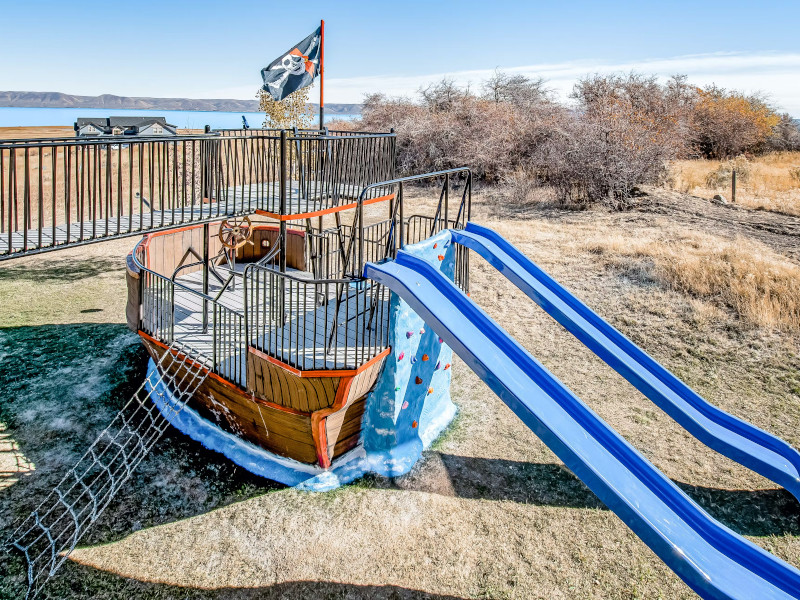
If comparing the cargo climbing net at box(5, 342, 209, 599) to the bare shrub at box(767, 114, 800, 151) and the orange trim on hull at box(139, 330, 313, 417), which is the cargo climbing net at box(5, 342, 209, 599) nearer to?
the orange trim on hull at box(139, 330, 313, 417)

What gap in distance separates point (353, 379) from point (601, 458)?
2346 mm

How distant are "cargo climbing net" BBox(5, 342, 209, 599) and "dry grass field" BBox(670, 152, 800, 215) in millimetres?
18144

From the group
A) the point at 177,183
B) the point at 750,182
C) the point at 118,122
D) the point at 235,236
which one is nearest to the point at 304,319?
the point at 177,183

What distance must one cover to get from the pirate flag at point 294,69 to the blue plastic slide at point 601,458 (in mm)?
5074

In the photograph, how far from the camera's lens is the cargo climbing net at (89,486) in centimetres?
527

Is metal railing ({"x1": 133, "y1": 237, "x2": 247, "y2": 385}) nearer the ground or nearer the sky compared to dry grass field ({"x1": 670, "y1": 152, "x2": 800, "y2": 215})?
nearer the ground

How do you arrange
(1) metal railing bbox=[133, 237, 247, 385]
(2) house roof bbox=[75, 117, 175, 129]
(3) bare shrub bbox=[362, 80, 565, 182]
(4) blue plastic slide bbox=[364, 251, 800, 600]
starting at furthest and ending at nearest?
1. (2) house roof bbox=[75, 117, 175, 129]
2. (3) bare shrub bbox=[362, 80, 565, 182]
3. (1) metal railing bbox=[133, 237, 247, 385]
4. (4) blue plastic slide bbox=[364, 251, 800, 600]

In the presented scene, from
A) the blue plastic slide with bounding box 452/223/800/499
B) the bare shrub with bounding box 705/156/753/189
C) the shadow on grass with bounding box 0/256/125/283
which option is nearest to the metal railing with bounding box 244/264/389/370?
the blue plastic slide with bounding box 452/223/800/499

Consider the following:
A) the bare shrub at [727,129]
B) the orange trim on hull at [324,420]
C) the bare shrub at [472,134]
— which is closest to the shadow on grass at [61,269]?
the orange trim on hull at [324,420]

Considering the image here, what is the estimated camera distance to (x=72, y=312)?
11609 millimetres

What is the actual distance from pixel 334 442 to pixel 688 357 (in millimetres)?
6363


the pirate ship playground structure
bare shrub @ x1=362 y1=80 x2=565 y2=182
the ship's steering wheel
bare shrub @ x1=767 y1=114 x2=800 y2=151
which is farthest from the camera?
bare shrub @ x1=767 y1=114 x2=800 y2=151

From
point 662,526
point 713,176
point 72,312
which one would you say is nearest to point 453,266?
point 662,526

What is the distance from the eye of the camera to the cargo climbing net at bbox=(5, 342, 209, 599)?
5270mm
